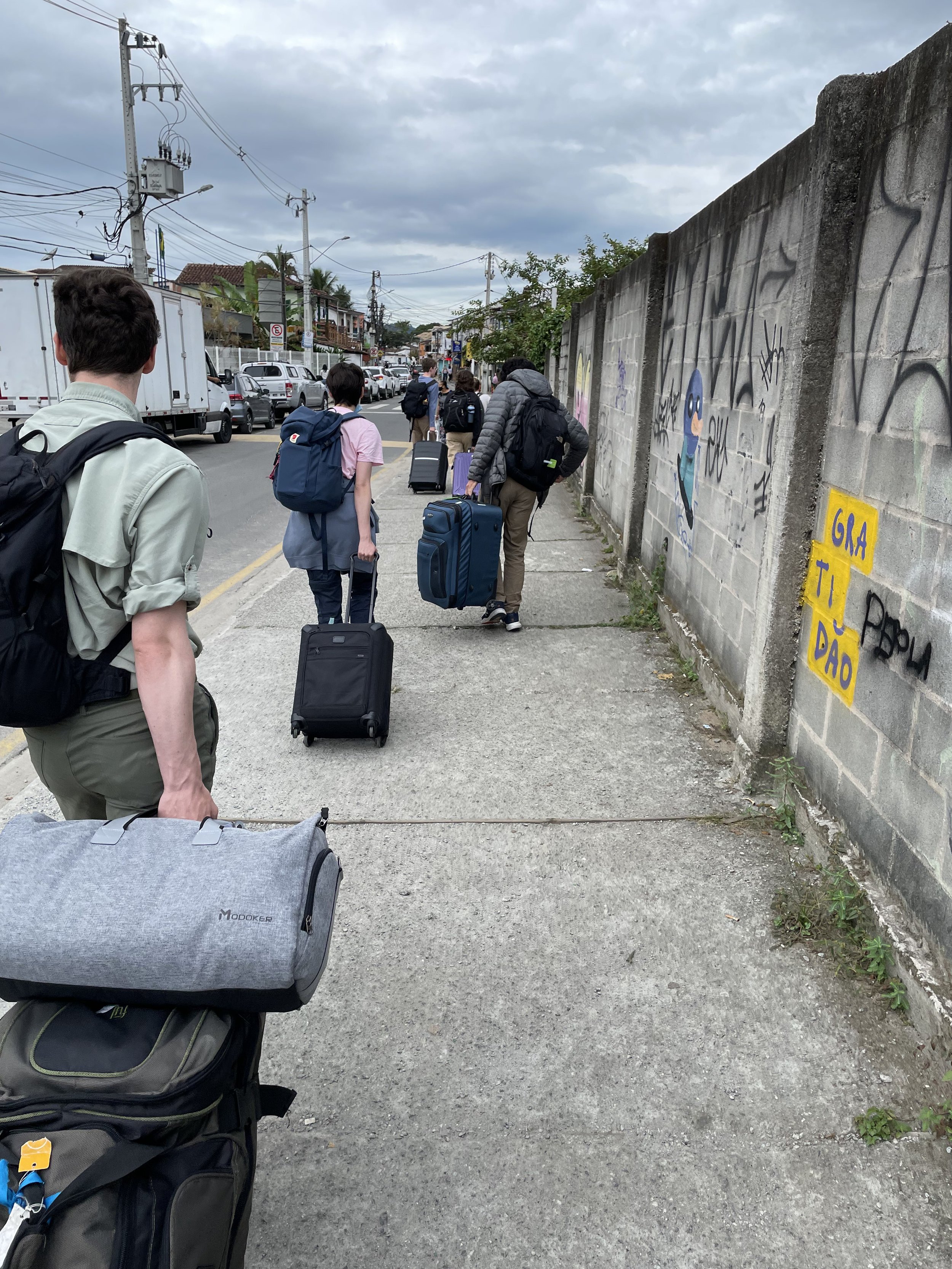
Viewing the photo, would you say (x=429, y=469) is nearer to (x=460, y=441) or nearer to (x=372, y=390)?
(x=460, y=441)

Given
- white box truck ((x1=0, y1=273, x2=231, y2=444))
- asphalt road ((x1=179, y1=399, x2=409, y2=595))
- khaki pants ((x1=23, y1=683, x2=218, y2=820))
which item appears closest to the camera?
khaki pants ((x1=23, y1=683, x2=218, y2=820))

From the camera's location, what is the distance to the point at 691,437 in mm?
6000

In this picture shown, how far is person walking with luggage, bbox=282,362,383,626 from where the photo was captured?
499 cm

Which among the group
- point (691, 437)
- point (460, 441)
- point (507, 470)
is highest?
point (691, 437)

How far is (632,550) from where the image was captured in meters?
8.04

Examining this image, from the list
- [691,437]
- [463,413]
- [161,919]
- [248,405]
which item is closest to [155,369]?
[463,413]

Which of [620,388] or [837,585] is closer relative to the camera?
[837,585]

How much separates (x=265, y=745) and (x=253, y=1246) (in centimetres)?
277

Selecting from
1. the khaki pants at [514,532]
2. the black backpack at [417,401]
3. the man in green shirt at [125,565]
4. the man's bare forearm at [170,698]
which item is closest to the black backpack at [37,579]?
the man in green shirt at [125,565]

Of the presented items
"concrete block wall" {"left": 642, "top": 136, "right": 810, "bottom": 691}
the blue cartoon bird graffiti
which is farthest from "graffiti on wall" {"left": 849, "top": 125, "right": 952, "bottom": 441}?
the blue cartoon bird graffiti

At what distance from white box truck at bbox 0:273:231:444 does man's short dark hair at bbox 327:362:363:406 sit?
A: 10644mm

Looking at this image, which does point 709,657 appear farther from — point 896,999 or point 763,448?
point 896,999

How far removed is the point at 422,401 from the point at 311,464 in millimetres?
11103

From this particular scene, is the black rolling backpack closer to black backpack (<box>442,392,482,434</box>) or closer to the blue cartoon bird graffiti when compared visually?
the blue cartoon bird graffiti
